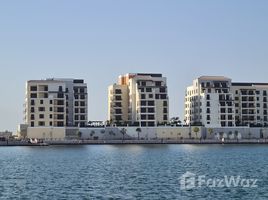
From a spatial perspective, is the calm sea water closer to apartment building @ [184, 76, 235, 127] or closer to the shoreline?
the shoreline

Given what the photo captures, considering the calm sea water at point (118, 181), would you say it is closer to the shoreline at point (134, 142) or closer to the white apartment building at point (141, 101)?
the shoreline at point (134, 142)

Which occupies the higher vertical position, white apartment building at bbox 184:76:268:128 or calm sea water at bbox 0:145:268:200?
white apartment building at bbox 184:76:268:128

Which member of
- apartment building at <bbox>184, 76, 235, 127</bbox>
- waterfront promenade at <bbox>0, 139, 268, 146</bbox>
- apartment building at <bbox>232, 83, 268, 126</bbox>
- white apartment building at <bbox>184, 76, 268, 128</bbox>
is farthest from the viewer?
apartment building at <bbox>232, 83, 268, 126</bbox>

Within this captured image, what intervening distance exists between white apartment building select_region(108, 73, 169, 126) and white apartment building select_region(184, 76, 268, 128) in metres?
10.1

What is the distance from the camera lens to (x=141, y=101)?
182625mm

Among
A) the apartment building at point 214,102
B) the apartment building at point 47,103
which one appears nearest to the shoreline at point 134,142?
the apartment building at point 47,103

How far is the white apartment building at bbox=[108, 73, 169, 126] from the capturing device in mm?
182250

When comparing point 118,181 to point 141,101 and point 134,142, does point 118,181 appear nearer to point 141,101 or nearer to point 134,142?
point 134,142

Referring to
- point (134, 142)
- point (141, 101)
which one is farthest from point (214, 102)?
point (134, 142)

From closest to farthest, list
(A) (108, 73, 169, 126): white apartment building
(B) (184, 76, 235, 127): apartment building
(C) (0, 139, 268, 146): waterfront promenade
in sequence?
(C) (0, 139, 268, 146): waterfront promenade
(A) (108, 73, 169, 126): white apartment building
(B) (184, 76, 235, 127): apartment building

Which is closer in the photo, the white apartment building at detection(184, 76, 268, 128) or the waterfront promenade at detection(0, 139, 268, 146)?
the waterfront promenade at detection(0, 139, 268, 146)

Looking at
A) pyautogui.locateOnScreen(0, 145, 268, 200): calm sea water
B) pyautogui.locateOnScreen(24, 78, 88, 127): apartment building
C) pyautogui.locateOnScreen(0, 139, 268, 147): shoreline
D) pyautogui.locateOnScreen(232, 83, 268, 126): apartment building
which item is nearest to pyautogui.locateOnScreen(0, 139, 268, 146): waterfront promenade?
pyautogui.locateOnScreen(0, 139, 268, 147): shoreline

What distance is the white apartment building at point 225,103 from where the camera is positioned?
185250mm

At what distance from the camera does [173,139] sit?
18112 cm
